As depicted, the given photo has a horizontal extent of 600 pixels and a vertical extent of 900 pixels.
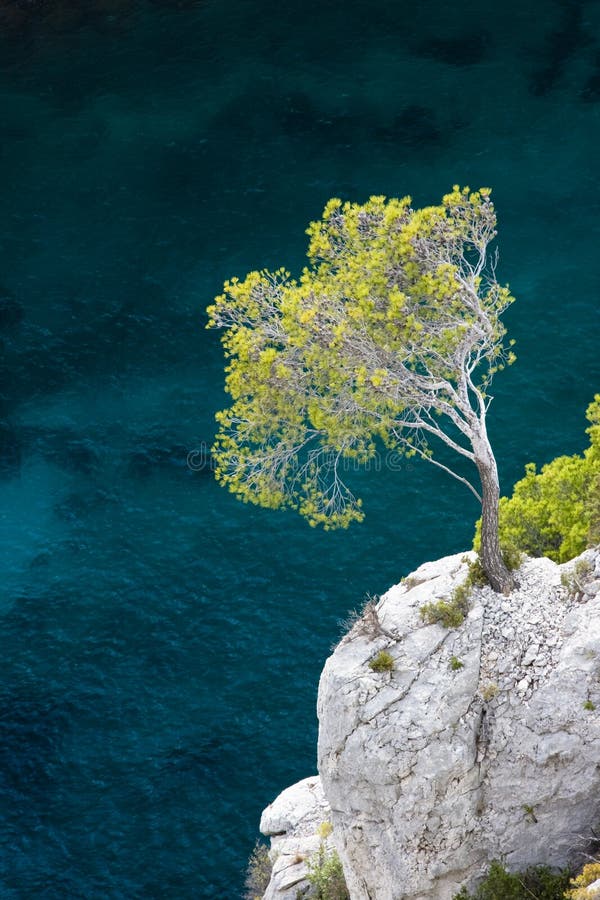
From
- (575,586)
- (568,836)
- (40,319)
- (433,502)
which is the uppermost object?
(40,319)

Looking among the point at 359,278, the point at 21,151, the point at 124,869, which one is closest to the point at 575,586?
the point at 359,278

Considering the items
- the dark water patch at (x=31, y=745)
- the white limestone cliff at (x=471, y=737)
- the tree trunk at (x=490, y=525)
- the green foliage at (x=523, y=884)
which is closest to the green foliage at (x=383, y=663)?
the white limestone cliff at (x=471, y=737)

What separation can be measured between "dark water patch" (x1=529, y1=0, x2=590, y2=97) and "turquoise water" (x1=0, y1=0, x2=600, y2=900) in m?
0.33

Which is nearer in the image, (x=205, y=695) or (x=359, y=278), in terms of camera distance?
(x=359, y=278)

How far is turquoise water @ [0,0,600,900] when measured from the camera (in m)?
68.7

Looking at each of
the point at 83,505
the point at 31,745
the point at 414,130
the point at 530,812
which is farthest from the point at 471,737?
the point at 414,130

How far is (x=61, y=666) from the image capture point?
244 ft

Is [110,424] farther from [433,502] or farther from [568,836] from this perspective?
[568,836]

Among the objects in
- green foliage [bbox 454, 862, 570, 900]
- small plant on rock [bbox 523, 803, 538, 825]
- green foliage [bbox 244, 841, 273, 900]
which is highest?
green foliage [bbox 244, 841, 273, 900]

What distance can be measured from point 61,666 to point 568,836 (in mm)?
41455

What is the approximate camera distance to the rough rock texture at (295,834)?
51562mm

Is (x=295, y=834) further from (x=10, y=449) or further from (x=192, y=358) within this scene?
(x=192, y=358)

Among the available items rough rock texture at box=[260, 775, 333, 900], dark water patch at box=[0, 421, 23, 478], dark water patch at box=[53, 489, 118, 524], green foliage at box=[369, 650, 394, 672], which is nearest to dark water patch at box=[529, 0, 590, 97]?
dark water patch at box=[53, 489, 118, 524]

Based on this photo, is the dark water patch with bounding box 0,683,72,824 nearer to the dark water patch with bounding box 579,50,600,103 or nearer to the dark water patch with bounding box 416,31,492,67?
the dark water patch with bounding box 579,50,600,103
